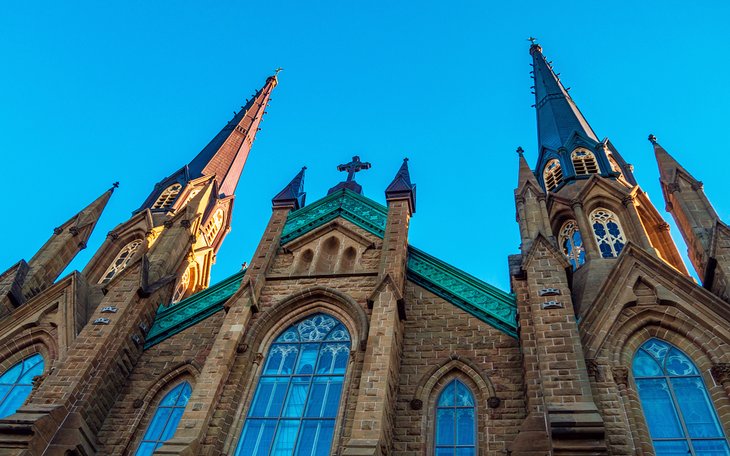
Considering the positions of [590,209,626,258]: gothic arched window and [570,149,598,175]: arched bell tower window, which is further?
[570,149,598,175]: arched bell tower window

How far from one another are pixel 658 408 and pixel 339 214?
867 centimetres

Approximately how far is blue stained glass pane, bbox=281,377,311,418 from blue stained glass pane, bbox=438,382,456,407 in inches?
95.0

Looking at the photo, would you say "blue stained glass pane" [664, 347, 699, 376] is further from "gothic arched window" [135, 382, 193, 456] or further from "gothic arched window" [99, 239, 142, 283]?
"gothic arched window" [99, 239, 142, 283]

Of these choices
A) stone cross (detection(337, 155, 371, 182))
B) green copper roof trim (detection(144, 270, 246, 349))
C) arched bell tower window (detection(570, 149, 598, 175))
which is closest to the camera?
green copper roof trim (detection(144, 270, 246, 349))

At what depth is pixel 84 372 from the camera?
12008 mm

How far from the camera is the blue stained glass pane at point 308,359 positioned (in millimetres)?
11852

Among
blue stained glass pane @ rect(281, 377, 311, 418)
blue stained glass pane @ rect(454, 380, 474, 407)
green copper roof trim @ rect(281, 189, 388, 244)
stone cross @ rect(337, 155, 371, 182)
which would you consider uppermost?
stone cross @ rect(337, 155, 371, 182)

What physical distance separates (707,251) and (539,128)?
1267 centimetres

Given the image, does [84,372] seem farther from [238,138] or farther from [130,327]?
[238,138]

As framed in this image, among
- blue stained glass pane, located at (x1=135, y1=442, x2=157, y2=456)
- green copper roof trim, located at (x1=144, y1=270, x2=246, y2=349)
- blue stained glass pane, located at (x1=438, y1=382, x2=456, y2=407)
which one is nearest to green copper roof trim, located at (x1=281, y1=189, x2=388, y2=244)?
green copper roof trim, located at (x1=144, y1=270, x2=246, y2=349)

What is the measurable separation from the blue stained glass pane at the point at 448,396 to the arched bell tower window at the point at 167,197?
1500 centimetres

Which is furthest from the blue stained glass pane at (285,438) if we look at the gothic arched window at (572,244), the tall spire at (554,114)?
the tall spire at (554,114)

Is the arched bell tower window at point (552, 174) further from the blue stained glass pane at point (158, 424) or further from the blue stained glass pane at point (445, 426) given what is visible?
the blue stained glass pane at point (158, 424)

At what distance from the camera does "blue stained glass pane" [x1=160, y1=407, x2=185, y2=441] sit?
11711 millimetres
